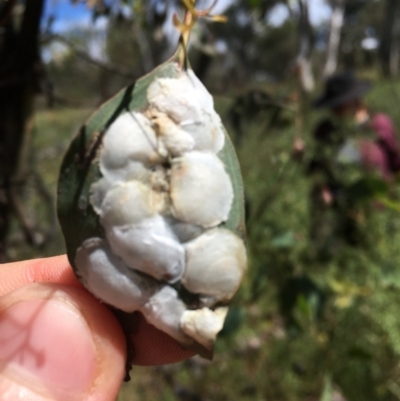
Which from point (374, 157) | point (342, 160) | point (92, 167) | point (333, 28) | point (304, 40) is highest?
point (92, 167)

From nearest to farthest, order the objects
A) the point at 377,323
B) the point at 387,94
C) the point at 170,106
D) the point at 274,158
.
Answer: the point at 170,106 → the point at 274,158 → the point at 377,323 → the point at 387,94

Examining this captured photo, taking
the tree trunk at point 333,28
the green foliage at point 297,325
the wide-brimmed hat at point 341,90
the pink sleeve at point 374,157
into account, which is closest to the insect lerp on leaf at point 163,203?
the green foliage at point 297,325

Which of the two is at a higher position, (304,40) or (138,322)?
(304,40)

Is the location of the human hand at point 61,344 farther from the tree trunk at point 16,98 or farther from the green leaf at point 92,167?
the tree trunk at point 16,98

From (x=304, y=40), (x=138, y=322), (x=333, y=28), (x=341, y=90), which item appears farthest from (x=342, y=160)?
(x=333, y=28)

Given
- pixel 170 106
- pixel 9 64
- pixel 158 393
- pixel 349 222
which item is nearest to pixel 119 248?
pixel 170 106

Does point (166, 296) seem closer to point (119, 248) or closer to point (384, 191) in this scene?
point (119, 248)

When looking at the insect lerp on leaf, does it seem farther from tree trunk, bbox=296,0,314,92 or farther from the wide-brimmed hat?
Answer: the wide-brimmed hat

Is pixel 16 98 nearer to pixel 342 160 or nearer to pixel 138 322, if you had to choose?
pixel 138 322
